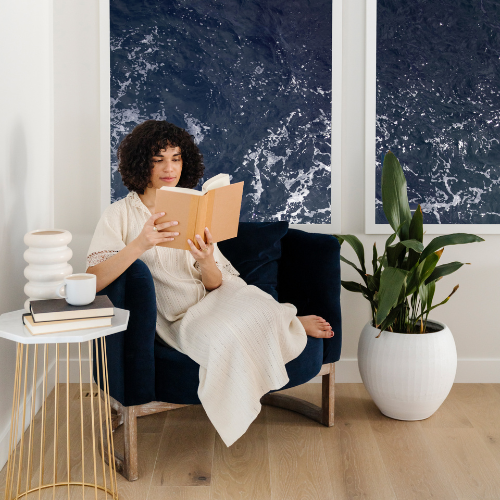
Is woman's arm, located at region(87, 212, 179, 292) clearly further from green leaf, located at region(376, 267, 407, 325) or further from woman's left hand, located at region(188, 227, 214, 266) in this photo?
green leaf, located at region(376, 267, 407, 325)

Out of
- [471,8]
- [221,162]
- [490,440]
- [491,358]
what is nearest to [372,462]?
[490,440]

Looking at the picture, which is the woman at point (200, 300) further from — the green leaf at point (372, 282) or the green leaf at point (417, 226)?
the green leaf at point (417, 226)

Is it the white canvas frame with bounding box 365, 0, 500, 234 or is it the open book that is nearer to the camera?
the open book

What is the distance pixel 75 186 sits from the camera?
244 cm

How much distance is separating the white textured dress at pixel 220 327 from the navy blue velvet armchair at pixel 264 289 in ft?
0.22

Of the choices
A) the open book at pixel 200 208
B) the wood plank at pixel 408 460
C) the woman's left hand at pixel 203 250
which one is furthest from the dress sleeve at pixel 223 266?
the wood plank at pixel 408 460

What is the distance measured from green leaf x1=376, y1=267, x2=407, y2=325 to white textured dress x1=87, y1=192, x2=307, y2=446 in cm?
31

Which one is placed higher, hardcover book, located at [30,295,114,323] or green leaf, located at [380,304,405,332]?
hardcover book, located at [30,295,114,323]

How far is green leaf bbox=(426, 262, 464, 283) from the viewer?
2.06 metres

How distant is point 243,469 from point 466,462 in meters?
0.79

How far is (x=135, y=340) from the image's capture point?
1.66 meters

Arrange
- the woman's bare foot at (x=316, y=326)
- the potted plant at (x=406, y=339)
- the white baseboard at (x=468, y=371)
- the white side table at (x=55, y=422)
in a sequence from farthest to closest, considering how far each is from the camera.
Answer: the white baseboard at (x=468, y=371), the potted plant at (x=406, y=339), the woman's bare foot at (x=316, y=326), the white side table at (x=55, y=422)

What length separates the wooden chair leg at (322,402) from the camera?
2.09m

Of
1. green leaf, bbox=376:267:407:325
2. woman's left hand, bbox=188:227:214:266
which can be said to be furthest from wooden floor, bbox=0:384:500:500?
woman's left hand, bbox=188:227:214:266
